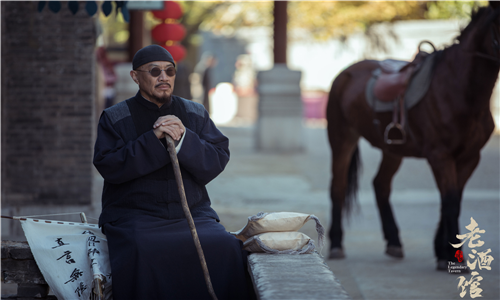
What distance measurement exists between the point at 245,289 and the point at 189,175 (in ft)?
2.25

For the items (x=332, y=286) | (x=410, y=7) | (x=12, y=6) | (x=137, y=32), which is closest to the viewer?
(x=332, y=286)

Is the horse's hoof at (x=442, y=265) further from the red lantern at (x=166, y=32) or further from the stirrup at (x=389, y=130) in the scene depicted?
the red lantern at (x=166, y=32)

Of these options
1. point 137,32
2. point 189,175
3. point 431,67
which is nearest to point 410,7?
point 137,32

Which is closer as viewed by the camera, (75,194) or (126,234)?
(126,234)

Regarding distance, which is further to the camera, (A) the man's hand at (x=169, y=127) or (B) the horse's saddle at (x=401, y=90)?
(B) the horse's saddle at (x=401, y=90)

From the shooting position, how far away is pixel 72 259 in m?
3.52

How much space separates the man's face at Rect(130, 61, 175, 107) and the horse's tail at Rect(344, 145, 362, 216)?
3250mm

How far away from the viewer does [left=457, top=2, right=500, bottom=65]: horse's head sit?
4.89 metres

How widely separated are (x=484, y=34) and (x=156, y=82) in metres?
2.83

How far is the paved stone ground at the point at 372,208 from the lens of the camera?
5.00 metres

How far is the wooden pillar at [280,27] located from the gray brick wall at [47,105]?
865cm

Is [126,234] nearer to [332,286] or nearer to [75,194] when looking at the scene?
[332,286]

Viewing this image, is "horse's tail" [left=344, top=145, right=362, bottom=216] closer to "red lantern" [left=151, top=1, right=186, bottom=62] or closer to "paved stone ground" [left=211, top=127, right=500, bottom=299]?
"paved stone ground" [left=211, top=127, right=500, bottom=299]

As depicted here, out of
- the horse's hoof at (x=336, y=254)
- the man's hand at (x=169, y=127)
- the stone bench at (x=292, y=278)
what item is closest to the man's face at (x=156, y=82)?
the man's hand at (x=169, y=127)
